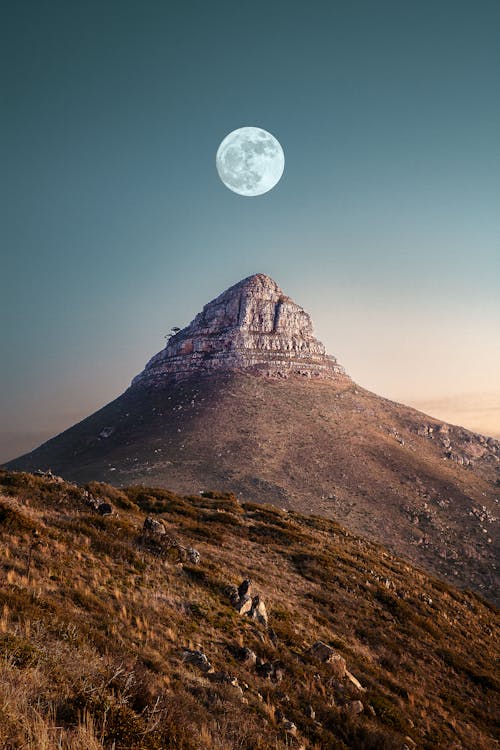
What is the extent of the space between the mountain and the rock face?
50 centimetres

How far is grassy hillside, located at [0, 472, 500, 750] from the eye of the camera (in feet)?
20.6

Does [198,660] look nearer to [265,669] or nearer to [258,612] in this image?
[265,669]

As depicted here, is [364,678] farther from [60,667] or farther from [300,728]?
[60,667]

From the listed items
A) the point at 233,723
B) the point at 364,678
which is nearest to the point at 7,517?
Result: the point at 233,723

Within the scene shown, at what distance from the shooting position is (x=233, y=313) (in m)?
136

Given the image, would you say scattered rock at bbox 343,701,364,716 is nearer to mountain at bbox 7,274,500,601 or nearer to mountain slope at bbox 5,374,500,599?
mountain at bbox 7,274,500,601

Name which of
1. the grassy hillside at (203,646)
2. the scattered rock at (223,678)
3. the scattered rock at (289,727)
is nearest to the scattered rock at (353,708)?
the grassy hillside at (203,646)

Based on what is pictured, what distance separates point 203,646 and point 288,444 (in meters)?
68.9

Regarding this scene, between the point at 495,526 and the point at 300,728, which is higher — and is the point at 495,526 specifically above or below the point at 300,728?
below

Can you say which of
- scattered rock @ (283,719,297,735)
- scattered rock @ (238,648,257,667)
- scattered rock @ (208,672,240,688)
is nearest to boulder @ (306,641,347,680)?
scattered rock @ (238,648,257,667)

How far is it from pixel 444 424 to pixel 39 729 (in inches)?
4914

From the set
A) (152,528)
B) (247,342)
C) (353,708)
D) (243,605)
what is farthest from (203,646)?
(247,342)

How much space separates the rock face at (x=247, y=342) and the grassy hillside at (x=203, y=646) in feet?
296

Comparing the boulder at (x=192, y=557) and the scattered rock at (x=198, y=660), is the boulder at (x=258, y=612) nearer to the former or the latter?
the boulder at (x=192, y=557)
